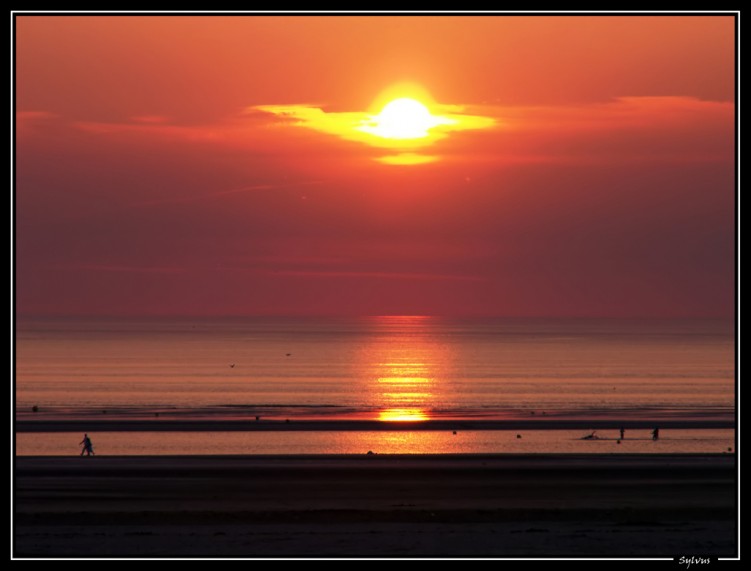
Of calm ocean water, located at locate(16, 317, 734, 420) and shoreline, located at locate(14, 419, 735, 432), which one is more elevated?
calm ocean water, located at locate(16, 317, 734, 420)

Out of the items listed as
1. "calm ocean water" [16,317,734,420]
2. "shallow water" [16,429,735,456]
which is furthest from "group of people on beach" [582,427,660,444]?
"calm ocean water" [16,317,734,420]

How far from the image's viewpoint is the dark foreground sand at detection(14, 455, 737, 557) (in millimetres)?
25781

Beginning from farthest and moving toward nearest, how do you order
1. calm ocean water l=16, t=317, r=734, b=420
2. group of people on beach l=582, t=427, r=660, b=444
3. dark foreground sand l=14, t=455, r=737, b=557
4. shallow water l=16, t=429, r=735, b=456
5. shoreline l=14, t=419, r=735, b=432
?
calm ocean water l=16, t=317, r=734, b=420 < shoreline l=14, t=419, r=735, b=432 < group of people on beach l=582, t=427, r=660, b=444 < shallow water l=16, t=429, r=735, b=456 < dark foreground sand l=14, t=455, r=737, b=557

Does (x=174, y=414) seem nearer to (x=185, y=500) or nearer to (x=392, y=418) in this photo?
(x=392, y=418)

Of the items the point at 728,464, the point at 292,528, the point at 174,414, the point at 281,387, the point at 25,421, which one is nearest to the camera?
the point at 292,528

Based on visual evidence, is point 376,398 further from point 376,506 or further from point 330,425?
point 376,506

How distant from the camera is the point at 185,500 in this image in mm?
32719

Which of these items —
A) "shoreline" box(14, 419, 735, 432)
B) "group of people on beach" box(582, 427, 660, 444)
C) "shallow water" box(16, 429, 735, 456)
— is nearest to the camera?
"shallow water" box(16, 429, 735, 456)

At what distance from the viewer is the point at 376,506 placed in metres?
31.0

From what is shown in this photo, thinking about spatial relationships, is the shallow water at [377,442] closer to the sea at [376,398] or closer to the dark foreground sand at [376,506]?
the sea at [376,398]

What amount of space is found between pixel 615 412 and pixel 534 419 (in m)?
11.5

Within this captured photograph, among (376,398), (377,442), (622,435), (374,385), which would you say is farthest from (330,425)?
(374,385)

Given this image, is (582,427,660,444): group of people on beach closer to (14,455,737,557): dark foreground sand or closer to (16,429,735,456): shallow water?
(16,429,735,456): shallow water
